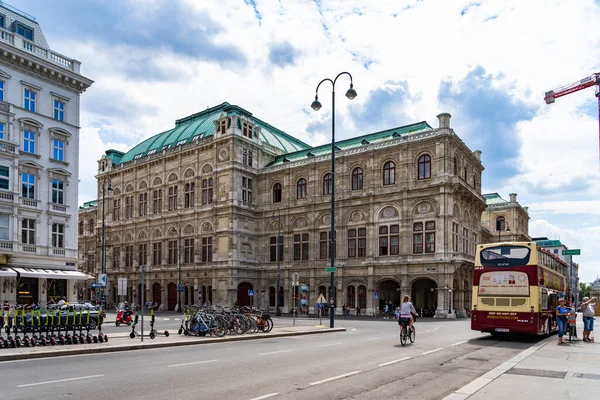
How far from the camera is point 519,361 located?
14.1 m

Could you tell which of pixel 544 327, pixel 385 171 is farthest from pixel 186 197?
pixel 544 327

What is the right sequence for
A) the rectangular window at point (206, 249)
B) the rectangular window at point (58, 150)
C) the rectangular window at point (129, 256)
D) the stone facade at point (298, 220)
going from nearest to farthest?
the rectangular window at point (58, 150) → the stone facade at point (298, 220) → the rectangular window at point (206, 249) → the rectangular window at point (129, 256)

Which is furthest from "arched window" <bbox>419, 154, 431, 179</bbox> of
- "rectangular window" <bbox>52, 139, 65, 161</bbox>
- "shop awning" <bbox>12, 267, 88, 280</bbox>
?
"rectangular window" <bbox>52, 139, 65, 161</bbox>

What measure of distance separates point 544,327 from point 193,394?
57.7 ft

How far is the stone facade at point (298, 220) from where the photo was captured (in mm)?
48594

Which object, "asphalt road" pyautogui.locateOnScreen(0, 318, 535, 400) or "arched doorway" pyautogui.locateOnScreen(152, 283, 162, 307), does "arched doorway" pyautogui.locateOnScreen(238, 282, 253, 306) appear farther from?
"asphalt road" pyautogui.locateOnScreen(0, 318, 535, 400)

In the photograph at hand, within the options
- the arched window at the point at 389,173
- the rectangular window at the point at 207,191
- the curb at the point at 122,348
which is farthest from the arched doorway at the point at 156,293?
the curb at the point at 122,348

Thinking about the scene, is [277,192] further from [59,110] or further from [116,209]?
[59,110]

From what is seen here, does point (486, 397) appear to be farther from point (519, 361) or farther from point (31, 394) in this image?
point (31, 394)

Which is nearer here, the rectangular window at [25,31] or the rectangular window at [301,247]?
the rectangular window at [25,31]

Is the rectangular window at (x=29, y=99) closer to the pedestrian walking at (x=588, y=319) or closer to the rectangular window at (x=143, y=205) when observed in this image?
the pedestrian walking at (x=588, y=319)

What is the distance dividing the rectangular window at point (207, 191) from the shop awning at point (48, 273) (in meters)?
25.9

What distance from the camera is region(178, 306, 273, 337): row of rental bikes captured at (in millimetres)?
21391

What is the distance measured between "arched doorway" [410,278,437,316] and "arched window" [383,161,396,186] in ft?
33.8
